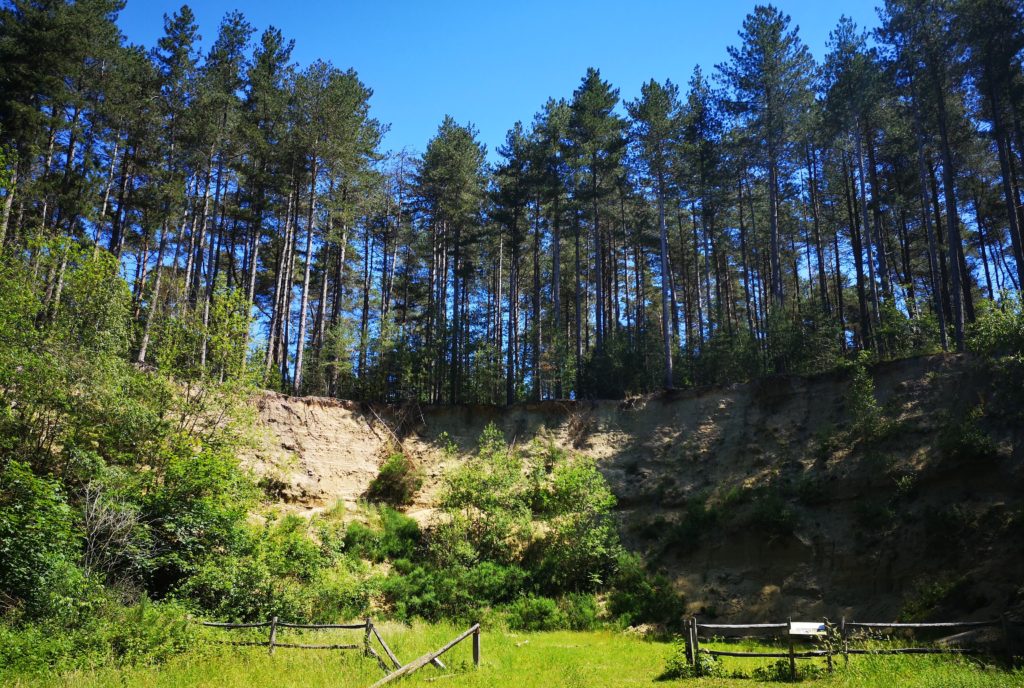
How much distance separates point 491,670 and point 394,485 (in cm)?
1293

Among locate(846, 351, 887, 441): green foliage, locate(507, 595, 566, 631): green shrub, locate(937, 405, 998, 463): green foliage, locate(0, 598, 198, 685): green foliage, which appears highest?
locate(846, 351, 887, 441): green foliage

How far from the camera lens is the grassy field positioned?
35.7ft

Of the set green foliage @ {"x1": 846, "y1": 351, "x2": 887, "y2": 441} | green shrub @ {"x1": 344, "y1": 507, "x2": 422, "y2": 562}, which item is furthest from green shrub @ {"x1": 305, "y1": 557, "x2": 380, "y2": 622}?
green foliage @ {"x1": 846, "y1": 351, "x2": 887, "y2": 441}

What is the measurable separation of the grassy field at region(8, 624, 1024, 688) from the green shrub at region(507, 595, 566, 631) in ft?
8.68

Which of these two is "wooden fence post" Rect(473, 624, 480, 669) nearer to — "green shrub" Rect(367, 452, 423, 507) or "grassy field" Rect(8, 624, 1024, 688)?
"grassy field" Rect(8, 624, 1024, 688)

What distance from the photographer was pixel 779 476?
2231cm

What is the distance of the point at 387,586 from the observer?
2075cm

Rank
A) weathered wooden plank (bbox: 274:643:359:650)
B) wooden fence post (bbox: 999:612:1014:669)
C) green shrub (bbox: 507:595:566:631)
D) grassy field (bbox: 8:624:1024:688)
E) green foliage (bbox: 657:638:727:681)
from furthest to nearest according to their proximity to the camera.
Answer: green shrub (bbox: 507:595:566:631), weathered wooden plank (bbox: 274:643:359:650), green foliage (bbox: 657:638:727:681), wooden fence post (bbox: 999:612:1014:669), grassy field (bbox: 8:624:1024:688)

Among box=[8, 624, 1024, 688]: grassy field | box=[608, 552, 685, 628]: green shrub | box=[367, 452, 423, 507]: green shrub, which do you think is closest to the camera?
box=[8, 624, 1024, 688]: grassy field

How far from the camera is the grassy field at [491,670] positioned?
35.7 ft

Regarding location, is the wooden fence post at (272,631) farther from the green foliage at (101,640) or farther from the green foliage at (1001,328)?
the green foliage at (1001,328)

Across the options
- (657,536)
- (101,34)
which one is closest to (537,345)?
(657,536)

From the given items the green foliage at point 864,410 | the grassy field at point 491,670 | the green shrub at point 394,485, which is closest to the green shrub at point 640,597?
the grassy field at point 491,670

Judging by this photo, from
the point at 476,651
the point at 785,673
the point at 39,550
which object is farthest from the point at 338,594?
the point at 785,673
